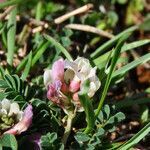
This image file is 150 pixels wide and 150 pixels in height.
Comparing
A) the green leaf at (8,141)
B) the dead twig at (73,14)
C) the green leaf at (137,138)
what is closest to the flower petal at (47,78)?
the green leaf at (8,141)

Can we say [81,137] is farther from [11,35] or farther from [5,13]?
[5,13]

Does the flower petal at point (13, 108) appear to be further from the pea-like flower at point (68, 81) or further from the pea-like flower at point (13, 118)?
the pea-like flower at point (68, 81)

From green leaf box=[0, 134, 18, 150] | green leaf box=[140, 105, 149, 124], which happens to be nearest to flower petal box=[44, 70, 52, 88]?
green leaf box=[0, 134, 18, 150]

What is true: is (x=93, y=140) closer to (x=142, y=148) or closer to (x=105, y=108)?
(x=105, y=108)

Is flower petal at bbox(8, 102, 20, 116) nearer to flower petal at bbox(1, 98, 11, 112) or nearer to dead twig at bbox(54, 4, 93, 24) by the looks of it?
flower petal at bbox(1, 98, 11, 112)

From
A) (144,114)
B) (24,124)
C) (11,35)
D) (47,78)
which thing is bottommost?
(144,114)

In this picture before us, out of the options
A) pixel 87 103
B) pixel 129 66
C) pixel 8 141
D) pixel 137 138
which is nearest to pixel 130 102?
pixel 129 66

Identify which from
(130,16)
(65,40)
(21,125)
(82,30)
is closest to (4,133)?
(21,125)
